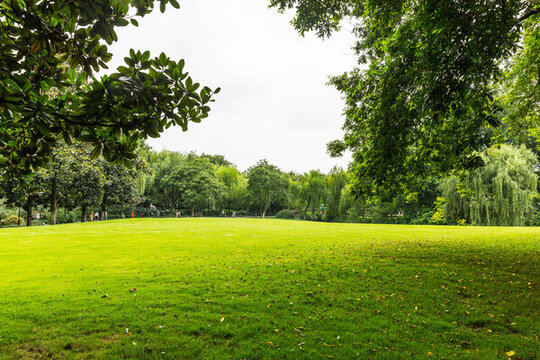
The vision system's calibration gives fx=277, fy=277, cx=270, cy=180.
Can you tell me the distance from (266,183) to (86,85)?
175 ft

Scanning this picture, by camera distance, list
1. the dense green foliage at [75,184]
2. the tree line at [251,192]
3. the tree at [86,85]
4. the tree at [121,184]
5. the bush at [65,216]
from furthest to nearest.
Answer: the bush at [65,216], the tree at [121,184], the tree line at [251,192], the dense green foliage at [75,184], the tree at [86,85]

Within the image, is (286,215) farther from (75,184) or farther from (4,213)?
(4,213)

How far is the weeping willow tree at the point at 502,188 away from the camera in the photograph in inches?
1064

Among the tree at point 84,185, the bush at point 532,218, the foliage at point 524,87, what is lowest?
the bush at point 532,218

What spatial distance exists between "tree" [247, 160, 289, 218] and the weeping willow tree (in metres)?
33.6

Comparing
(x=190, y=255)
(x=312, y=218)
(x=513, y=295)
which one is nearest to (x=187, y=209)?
(x=312, y=218)

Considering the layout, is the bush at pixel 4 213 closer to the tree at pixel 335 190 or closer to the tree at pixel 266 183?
the tree at pixel 266 183

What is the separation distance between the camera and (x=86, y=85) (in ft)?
8.04

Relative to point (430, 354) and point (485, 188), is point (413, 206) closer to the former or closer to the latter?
point (485, 188)

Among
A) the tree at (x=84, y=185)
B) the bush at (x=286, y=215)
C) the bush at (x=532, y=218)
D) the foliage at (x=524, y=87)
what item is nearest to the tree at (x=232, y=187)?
the bush at (x=286, y=215)

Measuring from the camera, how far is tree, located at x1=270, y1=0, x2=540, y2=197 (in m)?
6.00

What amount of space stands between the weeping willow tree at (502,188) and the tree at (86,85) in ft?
102

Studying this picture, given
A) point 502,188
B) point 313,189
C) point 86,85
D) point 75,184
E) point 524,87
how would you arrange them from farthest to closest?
point 313,189
point 75,184
point 502,188
point 524,87
point 86,85

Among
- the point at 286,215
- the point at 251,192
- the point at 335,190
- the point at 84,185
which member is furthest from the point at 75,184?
the point at 286,215
